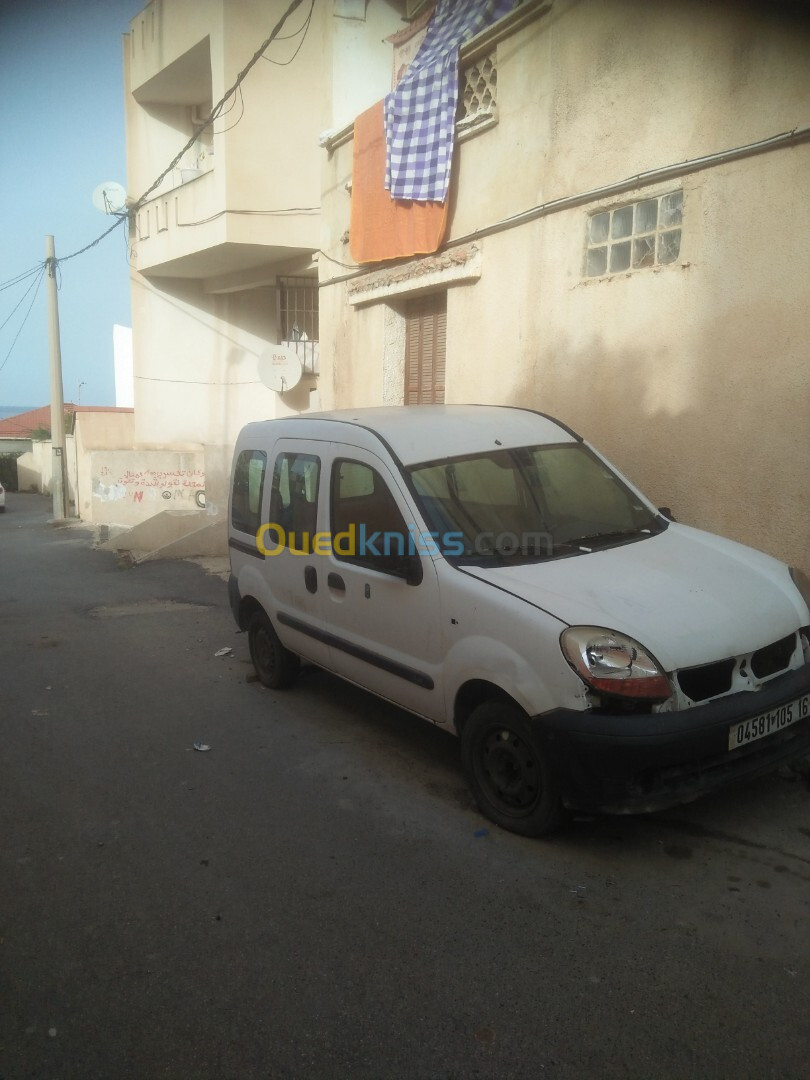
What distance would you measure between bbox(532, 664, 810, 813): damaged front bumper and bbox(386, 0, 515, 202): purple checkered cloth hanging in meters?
6.43

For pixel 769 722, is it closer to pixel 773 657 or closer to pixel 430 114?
pixel 773 657

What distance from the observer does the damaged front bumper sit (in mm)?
3078

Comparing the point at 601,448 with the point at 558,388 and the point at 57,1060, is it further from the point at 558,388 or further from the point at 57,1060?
the point at 57,1060

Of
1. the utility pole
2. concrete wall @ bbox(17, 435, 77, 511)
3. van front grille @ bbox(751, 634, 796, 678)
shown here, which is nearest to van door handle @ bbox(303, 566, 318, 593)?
van front grille @ bbox(751, 634, 796, 678)

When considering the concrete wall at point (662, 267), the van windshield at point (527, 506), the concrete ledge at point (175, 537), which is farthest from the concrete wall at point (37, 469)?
the van windshield at point (527, 506)

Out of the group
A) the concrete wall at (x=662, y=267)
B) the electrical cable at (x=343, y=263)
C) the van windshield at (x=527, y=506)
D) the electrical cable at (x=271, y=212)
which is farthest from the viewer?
the electrical cable at (x=271, y=212)

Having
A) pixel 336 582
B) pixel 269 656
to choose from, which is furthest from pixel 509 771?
pixel 269 656

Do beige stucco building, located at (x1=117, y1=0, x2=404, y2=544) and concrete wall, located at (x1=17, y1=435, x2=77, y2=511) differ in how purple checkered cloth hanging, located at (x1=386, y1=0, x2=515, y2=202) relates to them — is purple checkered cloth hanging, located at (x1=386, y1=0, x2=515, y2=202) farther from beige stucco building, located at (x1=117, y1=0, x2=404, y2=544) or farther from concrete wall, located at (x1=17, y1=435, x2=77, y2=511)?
concrete wall, located at (x1=17, y1=435, x2=77, y2=511)

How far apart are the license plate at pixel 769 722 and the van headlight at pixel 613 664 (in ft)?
1.18

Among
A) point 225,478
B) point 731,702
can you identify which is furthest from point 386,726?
point 225,478

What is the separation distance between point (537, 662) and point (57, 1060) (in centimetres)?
207

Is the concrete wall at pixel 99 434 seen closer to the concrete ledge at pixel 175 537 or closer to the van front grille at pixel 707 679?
the concrete ledge at pixel 175 537

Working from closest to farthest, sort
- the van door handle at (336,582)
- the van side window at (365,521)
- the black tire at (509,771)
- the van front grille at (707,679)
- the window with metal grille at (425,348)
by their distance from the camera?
the van front grille at (707,679), the black tire at (509,771), the van side window at (365,521), the van door handle at (336,582), the window with metal grille at (425,348)

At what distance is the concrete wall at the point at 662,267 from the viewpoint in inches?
209
